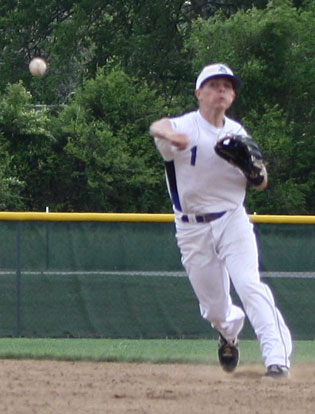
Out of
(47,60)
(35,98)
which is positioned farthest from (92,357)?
(47,60)

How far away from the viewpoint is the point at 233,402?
16.2 ft

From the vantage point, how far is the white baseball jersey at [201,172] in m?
5.81

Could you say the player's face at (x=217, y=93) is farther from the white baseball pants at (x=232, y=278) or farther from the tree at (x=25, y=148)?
the tree at (x=25, y=148)

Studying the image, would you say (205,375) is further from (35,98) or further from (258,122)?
(35,98)

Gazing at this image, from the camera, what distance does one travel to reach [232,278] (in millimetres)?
5863

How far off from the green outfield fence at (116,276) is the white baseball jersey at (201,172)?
11.1ft

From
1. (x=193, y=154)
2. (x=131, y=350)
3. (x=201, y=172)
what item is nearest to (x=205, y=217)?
(x=201, y=172)

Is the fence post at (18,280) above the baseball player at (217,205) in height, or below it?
below

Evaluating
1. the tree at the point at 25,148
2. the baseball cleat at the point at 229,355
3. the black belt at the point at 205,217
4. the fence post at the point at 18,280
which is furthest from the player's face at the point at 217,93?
the tree at the point at 25,148

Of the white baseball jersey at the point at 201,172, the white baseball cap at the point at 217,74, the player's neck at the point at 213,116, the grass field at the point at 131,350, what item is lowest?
the grass field at the point at 131,350

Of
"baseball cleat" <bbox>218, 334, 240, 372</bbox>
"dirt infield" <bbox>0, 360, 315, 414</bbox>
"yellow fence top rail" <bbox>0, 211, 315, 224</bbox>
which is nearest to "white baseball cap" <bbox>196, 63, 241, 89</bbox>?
"baseball cleat" <bbox>218, 334, 240, 372</bbox>

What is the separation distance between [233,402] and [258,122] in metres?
17.1

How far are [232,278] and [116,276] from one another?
351 cm

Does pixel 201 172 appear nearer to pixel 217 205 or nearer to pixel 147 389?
pixel 217 205
